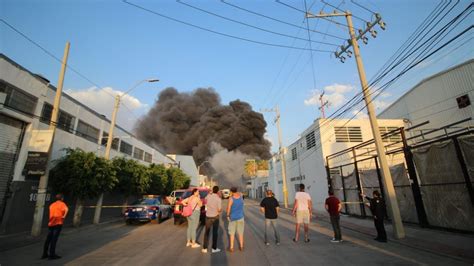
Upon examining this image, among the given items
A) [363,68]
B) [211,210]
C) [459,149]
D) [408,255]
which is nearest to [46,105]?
[211,210]

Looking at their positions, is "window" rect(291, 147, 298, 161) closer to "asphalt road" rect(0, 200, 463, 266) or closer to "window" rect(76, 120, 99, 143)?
"window" rect(76, 120, 99, 143)

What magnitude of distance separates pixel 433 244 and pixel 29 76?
52.0 feet

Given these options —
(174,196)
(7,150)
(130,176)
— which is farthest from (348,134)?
(7,150)

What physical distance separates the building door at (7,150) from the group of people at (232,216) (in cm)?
466

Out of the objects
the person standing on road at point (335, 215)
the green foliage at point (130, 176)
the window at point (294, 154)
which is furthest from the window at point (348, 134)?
the green foliage at point (130, 176)

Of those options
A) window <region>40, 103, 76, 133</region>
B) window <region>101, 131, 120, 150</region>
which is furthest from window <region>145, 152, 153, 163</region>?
window <region>40, 103, 76, 133</region>

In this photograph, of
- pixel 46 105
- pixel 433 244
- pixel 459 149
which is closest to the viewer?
pixel 433 244

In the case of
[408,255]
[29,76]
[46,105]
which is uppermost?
[29,76]

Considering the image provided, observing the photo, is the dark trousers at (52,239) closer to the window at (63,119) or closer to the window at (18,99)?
the window at (18,99)

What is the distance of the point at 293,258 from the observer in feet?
17.8

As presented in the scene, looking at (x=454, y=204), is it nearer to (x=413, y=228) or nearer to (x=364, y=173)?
(x=413, y=228)

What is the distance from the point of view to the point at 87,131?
1662cm

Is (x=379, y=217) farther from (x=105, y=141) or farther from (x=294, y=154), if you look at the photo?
(x=294, y=154)

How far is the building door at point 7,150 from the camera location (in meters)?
9.74
